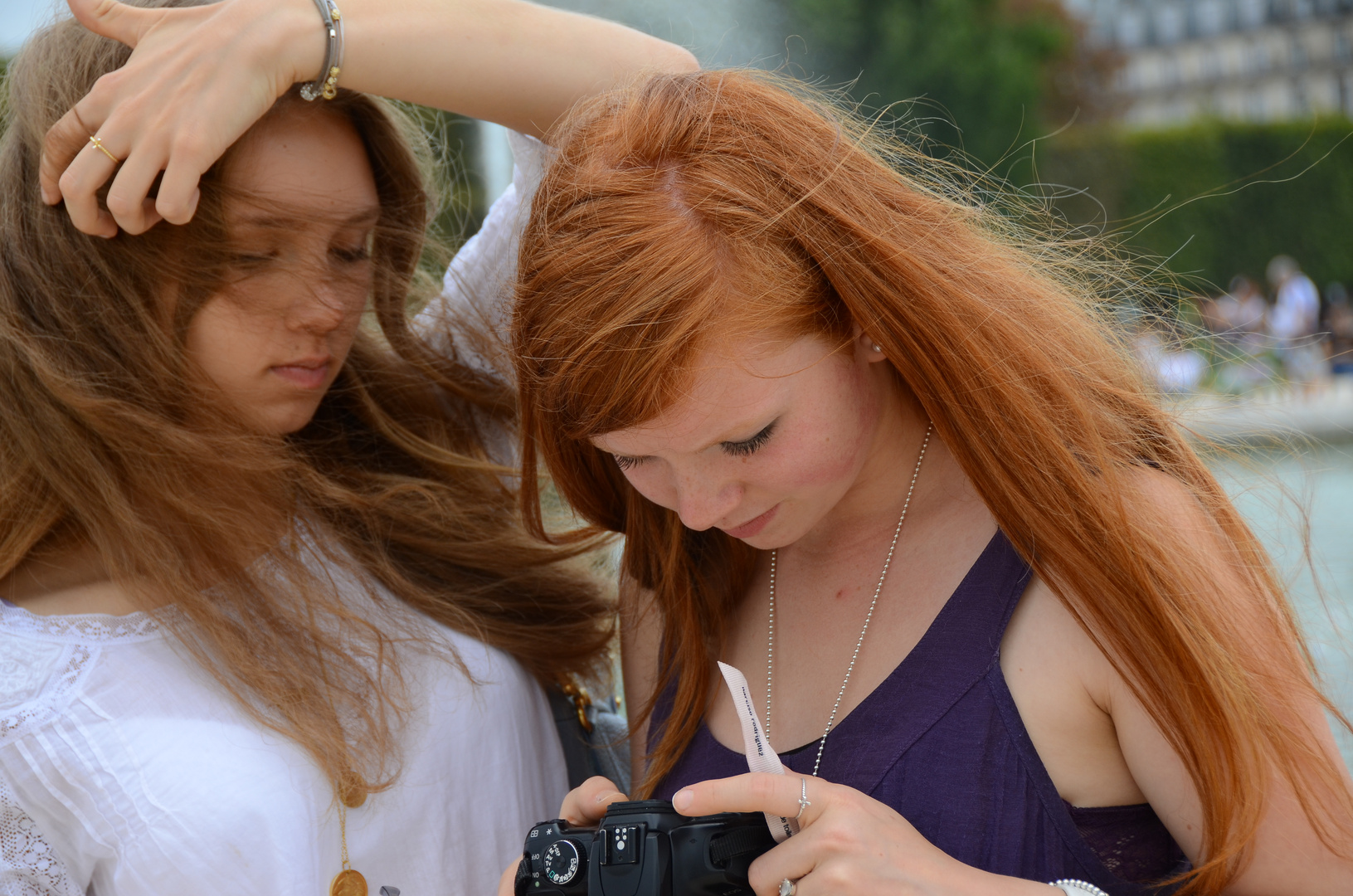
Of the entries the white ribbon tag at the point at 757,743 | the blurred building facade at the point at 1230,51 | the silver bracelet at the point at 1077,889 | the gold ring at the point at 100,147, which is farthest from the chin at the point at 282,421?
the blurred building facade at the point at 1230,51

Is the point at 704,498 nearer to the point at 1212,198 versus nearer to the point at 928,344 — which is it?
the point at 928,344

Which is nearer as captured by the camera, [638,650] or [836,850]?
[836,850]

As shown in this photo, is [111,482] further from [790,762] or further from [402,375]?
[790,762]

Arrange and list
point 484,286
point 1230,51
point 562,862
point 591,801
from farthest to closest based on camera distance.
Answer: point 1230,51, point 484,286, point 591,801, point 562,862

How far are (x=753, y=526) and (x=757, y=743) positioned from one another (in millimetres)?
305

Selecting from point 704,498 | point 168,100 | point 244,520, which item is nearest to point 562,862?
point 704,498

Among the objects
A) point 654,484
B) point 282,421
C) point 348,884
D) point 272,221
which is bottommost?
point 348,884

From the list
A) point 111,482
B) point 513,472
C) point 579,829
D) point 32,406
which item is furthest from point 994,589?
point 32,406

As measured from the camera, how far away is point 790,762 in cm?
147

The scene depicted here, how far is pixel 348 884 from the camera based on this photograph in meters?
1.61

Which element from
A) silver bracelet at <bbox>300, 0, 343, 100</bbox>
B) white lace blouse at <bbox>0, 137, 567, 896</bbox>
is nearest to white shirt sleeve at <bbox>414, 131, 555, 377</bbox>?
silver bracelet at <bbox>300, 0, 343, 100</bbox>

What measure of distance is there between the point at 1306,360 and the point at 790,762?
14.0 m

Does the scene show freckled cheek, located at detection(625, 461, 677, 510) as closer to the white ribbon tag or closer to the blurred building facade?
the white ribbon tag

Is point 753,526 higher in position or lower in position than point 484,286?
higher
